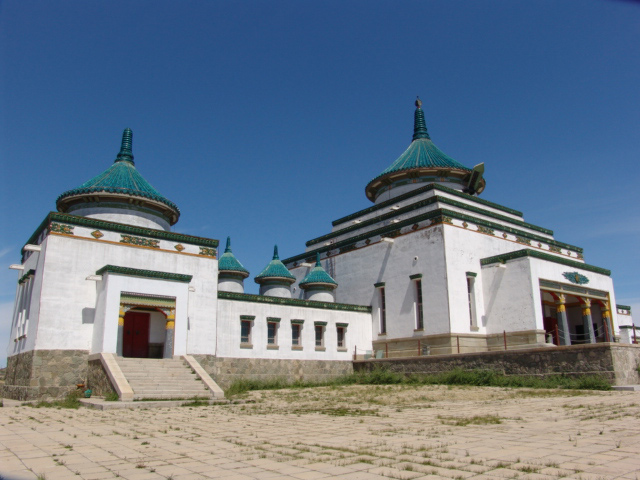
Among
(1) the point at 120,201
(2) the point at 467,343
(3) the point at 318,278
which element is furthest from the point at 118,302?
(2) the point at 467,343

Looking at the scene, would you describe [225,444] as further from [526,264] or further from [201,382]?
[526,264]

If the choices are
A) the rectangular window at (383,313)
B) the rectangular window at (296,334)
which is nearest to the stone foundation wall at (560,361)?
the rectangular window at (383,313)

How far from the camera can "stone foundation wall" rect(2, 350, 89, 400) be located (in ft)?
61.0

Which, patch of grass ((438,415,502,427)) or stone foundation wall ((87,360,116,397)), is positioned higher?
stone foundation wall ((87,360,116,397))

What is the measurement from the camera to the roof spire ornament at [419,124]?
37.9m

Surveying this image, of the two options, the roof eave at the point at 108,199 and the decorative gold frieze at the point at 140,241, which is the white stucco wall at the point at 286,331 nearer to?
the decorative gold frieze at the point at 140,241

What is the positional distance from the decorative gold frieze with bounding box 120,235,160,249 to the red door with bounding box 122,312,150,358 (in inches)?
117

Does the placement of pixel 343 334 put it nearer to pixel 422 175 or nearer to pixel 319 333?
pixel 319 333

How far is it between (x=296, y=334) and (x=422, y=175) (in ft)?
43.9

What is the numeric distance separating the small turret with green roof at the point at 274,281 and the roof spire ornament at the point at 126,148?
10.0 m

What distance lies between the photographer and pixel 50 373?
61.8ft

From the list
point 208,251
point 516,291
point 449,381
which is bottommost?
point 449,381

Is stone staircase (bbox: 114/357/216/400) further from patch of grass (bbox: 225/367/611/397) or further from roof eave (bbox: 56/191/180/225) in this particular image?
roof eave (bbox: 56/191/180/225)

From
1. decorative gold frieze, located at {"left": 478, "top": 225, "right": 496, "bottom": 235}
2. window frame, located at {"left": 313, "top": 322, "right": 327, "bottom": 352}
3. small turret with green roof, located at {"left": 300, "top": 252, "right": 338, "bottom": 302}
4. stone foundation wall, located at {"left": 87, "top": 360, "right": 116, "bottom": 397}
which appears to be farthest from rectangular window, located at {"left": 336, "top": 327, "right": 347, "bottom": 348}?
stone foundation wall, located at {"left": 87, "top": 360, "right": 116, "bottom": 397}
